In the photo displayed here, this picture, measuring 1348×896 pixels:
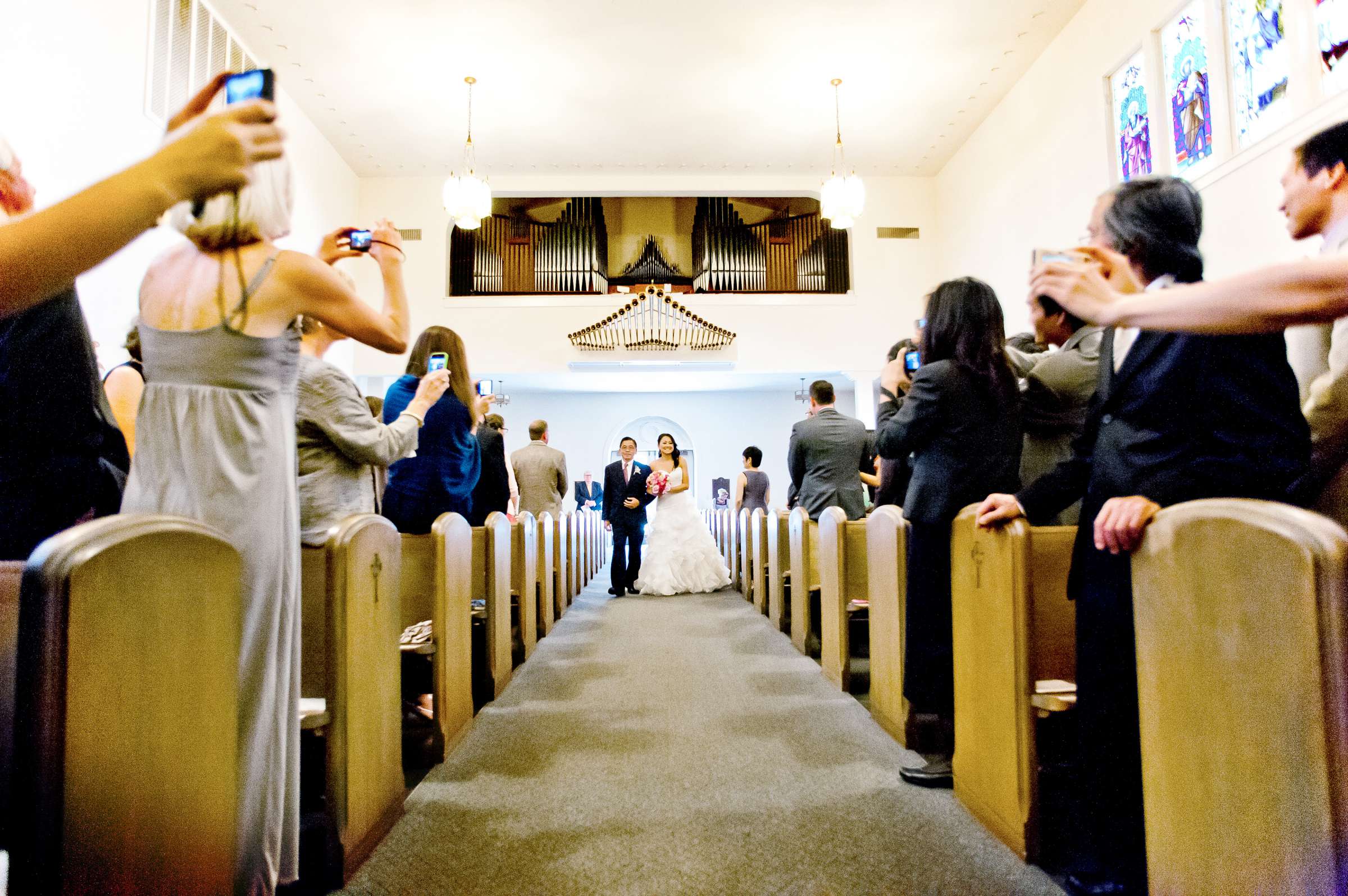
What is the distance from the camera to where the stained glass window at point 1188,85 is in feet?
17.2

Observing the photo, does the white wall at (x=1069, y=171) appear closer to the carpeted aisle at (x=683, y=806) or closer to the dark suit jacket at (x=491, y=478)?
the carpeted aisle at (x=683, y=806)

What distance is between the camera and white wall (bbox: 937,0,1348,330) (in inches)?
191

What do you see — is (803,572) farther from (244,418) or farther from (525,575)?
(244,418)

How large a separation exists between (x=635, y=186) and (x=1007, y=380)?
27.9 feet

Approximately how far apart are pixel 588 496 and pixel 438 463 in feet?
28.7

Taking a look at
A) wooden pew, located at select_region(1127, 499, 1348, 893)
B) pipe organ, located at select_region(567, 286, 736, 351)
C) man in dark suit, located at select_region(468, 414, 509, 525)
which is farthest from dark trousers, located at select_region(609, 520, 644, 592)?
wooden pew, located at select_region(1127, 499, 1348, 893)

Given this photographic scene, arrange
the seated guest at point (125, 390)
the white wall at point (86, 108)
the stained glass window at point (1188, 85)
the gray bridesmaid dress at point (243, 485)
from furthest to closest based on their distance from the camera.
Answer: the stained glass window at point (1188, 85), the white wall at point (86, 108), the seated guest at point (125, 390), the gray bridesmaid dress at point (243, 485)

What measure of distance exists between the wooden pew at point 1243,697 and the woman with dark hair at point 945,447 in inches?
35.3

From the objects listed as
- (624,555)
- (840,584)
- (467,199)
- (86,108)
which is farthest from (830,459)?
(86,108)

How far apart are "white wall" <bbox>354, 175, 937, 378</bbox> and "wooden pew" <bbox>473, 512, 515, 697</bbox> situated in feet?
21.8

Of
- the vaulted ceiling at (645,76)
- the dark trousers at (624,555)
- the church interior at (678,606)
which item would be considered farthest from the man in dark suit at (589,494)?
the church interior at (678,606)

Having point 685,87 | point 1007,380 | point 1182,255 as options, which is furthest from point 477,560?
point 685,87

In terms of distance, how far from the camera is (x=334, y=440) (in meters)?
2.16

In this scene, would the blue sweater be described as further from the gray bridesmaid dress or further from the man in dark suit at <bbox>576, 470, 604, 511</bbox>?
the man in dark suit at <bbox>576, 470, 604, 511</bbox>
